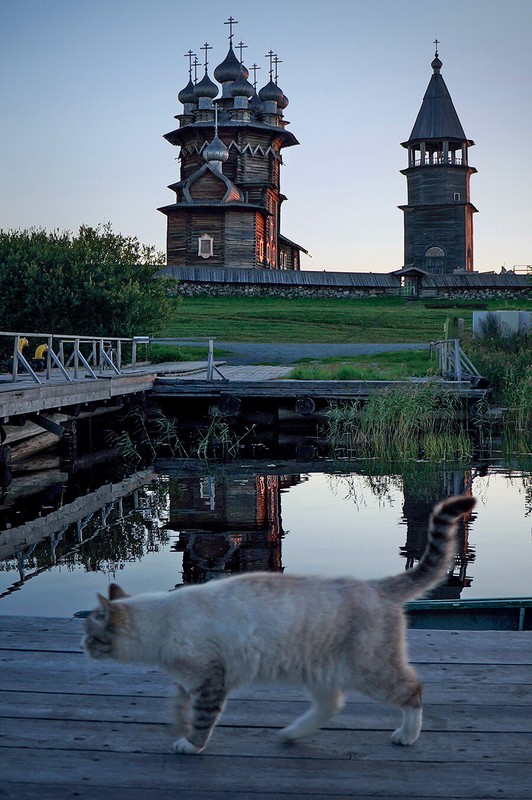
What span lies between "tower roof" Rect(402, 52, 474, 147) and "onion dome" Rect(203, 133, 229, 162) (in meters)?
14.1

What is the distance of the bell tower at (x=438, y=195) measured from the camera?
64.3m

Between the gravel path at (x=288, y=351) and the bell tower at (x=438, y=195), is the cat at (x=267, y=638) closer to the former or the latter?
the gravel path at (x=288, y=351)

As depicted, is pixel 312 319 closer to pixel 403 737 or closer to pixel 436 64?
pixel 436 64

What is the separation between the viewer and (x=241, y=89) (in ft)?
207

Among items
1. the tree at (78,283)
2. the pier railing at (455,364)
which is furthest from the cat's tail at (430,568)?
the tree at (78,283)

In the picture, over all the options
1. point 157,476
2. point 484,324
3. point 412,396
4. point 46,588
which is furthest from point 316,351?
point 46,588

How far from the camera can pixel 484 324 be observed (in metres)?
29.2

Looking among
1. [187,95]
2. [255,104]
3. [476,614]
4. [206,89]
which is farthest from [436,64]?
[476,614]

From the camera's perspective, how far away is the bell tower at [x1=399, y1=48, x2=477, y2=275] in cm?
6431

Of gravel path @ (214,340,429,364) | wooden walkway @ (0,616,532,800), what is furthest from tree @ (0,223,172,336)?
wooden walkway @ (0,616,532,800)

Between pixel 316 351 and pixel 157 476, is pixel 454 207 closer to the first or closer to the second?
pixel 316 351

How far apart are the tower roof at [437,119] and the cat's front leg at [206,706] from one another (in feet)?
214

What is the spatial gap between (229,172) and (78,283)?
3848 cm

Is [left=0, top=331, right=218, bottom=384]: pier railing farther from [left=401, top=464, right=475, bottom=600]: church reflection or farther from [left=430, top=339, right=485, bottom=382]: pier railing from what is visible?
[left=401, top=464, right=475, bottom=600]: church reflection
